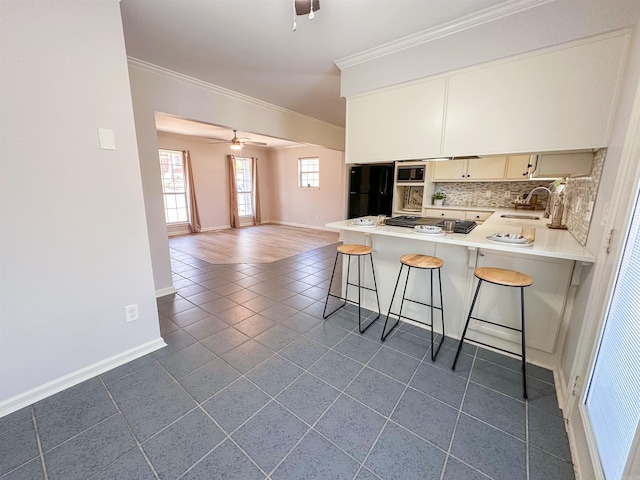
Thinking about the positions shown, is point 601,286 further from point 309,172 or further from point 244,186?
point 244,186

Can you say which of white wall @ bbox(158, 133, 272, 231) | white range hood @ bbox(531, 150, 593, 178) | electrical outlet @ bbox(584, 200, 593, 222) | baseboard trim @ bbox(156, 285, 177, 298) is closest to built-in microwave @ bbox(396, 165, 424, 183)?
white range hood @ bbox(531, 150, 593, 178)

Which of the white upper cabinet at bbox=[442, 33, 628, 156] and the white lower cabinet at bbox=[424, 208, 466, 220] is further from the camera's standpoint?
the white lower cabinet at bbox=[424, 208, 466, 220]

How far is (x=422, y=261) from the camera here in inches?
81.8

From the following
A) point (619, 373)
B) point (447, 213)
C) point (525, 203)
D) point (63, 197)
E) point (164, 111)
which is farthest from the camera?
point (447, 213)

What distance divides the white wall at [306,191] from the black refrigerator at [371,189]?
96cm

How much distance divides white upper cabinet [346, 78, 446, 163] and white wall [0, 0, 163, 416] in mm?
1920

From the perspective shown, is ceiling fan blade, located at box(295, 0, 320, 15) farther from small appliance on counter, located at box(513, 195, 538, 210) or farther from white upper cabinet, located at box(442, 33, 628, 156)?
small appliance on counter, located at box(513, 195, 538, 210)

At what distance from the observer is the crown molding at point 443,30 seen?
5.65 feet

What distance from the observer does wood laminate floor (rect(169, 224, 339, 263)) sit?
4.89 meters

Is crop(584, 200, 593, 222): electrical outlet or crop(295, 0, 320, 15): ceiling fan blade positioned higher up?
crop(295, 0, 320, 15): ceiling fan blade

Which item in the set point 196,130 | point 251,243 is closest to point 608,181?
point 251,243

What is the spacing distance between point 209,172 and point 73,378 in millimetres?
6468

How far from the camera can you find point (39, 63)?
1.42m

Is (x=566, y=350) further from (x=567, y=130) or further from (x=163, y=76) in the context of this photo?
(x=163, y=76)
